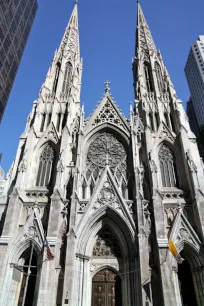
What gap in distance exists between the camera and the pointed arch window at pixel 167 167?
59.1ft

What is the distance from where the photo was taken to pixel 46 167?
62.7 feet

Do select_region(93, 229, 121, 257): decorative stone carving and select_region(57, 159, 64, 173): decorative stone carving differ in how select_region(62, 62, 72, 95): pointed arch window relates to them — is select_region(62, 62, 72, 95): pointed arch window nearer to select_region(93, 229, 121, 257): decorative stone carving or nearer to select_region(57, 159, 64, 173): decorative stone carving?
select_region(57, 159, 64, 173): decorative stone carving

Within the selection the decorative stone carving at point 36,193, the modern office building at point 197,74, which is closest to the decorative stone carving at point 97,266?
the decorative stone carving at point 36,193

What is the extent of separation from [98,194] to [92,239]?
9.91ft

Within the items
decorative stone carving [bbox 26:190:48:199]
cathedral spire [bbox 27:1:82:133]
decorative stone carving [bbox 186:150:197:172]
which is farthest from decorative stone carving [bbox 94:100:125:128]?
decorative stone carving [bbox 26:190:48:199]

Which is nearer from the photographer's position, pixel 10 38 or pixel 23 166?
pixel 23 166

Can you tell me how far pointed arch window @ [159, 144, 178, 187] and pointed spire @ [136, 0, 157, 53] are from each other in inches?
596

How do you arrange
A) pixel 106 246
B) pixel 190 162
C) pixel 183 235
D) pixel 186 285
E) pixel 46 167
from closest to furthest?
pixel 186 285 → pixel 183 235 → pixel 106 246 → pixel 190 162 → pixel 46 167

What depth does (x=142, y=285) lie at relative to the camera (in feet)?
41.8

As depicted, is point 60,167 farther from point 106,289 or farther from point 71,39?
point 71,39

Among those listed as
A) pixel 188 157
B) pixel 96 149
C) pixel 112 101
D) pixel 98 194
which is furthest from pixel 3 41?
pixel 188 157

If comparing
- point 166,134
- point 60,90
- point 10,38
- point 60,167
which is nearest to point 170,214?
point 166,134

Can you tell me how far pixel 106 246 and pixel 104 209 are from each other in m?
2.45

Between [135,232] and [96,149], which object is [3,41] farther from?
[135,232]
